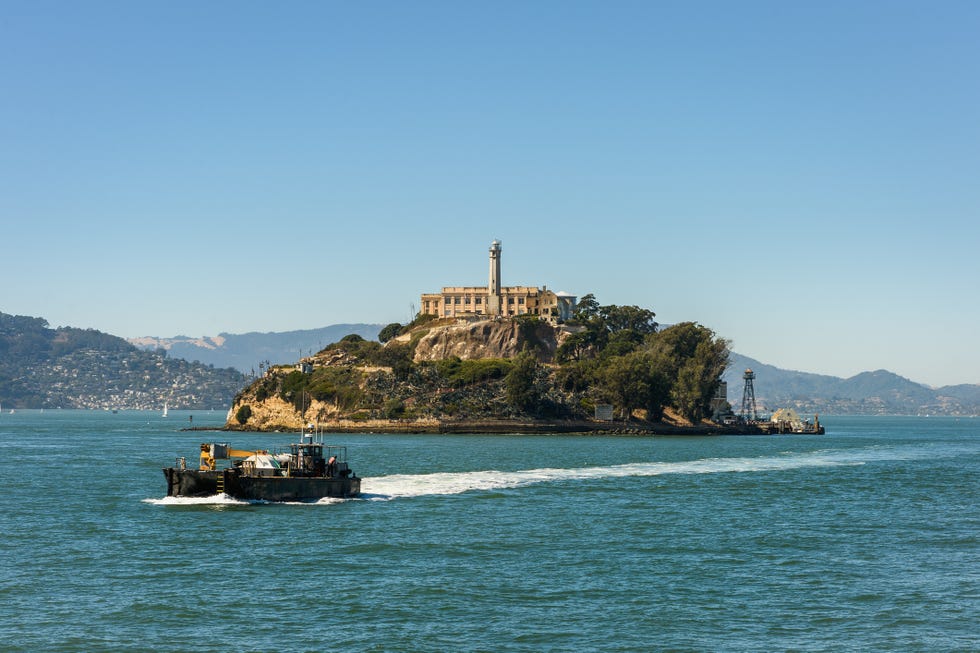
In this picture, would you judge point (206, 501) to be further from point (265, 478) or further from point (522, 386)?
point (522, 386)

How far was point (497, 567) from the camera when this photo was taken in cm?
4316

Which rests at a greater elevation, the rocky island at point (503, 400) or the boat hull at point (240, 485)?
the rocky island at point (503, 400)

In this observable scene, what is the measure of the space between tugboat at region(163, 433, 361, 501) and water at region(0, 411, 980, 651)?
1.01 m

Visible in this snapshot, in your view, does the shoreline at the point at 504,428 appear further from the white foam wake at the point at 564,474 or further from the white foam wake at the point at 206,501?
the white foam wake at the point at 206,501

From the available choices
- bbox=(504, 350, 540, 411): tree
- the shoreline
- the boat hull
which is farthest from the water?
bbox=(504, 350, 540, 411): tree

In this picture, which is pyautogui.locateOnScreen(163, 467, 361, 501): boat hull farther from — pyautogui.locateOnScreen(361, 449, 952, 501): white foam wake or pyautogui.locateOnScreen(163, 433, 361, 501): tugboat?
pyautogui.locateOnScreen(361, 449, 952, 501): white foam wake

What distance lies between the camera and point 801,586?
39469mm

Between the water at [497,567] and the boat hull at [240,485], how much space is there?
33.7 inches

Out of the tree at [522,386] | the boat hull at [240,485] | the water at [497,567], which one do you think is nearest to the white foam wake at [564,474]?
the water at [497,567]

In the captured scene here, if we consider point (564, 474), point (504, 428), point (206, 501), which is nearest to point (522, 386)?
point (504, 428)

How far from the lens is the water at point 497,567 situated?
3200 centimetres

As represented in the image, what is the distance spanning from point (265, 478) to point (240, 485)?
1.59m

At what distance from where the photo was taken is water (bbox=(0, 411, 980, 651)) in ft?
105

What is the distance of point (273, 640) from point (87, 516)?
31.3 meters
